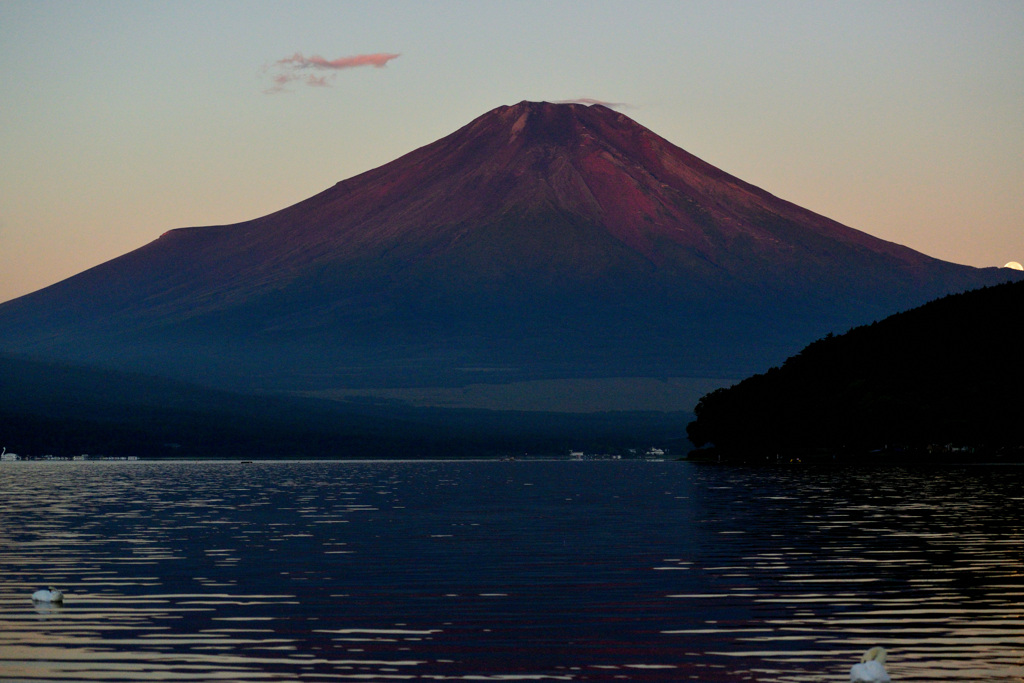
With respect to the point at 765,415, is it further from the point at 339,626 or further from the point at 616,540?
the point at 339,626

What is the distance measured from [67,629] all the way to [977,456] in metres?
141

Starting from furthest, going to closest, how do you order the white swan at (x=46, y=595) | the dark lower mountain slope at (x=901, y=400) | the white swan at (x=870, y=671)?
the dark lower mountain slope at (x=901, y=400), the white swan at (x=46, y=595), the white swan at (x=870, y=671)

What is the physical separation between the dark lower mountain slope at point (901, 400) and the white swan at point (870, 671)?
463ft

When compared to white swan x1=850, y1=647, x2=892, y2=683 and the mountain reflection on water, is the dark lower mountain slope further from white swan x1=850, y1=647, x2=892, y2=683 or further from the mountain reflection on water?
white swan x1=850, y1=647, x2=892, y2=683

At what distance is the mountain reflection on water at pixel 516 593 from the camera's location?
26531 millimetres

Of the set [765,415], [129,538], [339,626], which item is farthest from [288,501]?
[765,415]

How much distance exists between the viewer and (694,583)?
3875 centimetres

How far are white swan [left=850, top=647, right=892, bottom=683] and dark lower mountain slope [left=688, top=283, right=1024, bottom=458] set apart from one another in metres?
141

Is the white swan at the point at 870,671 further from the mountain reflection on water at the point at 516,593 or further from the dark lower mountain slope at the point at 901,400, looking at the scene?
the dark lower mountain slope at the point at 901,400

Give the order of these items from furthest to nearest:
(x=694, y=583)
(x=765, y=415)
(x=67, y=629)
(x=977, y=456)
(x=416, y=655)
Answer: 1. (x=765, y=415)
2. (x=977, y=456)
3. (x=694, y=583)
4. (x=67, y=629)
5. (x=416, y=655)

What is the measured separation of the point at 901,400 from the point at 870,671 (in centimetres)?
15150

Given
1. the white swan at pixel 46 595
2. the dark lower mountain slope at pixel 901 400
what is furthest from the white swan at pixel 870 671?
the dark lower mountain slope at pixel 901 400

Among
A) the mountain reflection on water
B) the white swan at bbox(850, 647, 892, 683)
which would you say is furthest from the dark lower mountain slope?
the white swan at bbox(850, 647, 892, 683)

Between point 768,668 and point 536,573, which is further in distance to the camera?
point 536,573
